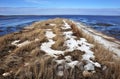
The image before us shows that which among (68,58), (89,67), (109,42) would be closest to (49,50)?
(68,58)

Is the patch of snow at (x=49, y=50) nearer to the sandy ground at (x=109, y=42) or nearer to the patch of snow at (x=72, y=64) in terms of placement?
the patch of snow at (x=72, y=64)

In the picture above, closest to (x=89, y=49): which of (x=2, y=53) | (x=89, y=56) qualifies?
(x=89, y=56)

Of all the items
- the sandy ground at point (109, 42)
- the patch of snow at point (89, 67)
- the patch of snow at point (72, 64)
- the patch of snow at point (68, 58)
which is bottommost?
the sandy ground at point (109, 42)

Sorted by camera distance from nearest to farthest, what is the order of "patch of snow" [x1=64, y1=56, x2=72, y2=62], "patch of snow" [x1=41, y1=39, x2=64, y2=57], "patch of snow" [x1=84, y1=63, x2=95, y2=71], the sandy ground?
"patch of snow" [x1=84, y1=63, x2=95, y2=71] < "patch of snow" [x1=64, y1=56, x2=72, y2=62] < "patch of snow" [x1=41, y1=39, x2=64, y2=57] < the sandy ground

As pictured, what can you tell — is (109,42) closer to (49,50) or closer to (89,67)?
(49,50)

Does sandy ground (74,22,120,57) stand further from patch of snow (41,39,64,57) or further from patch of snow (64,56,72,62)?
patch of snow (41,39,64,57)

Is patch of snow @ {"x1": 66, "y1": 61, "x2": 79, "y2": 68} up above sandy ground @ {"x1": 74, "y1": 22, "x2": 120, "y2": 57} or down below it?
above

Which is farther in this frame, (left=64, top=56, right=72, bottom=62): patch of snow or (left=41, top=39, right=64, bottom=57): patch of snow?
(left=41, top=39, right=64, bottom=57): patch of snow

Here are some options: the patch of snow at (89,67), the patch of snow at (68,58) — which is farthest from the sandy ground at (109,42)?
the patch of snow at (68,58)

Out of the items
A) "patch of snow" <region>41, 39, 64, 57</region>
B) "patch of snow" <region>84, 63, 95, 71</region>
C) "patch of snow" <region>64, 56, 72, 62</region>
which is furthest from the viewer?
"patch of snow" <region>41, 39, 64, 57</region>

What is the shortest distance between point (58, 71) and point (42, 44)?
4.04 m

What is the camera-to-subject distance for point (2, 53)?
1057 cm

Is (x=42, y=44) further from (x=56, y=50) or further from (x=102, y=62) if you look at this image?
(x=102, y=62)

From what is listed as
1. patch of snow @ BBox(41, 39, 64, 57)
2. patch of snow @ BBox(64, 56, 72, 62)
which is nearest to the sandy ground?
patch of snow @ BBox(64, 56, 72, 62)
